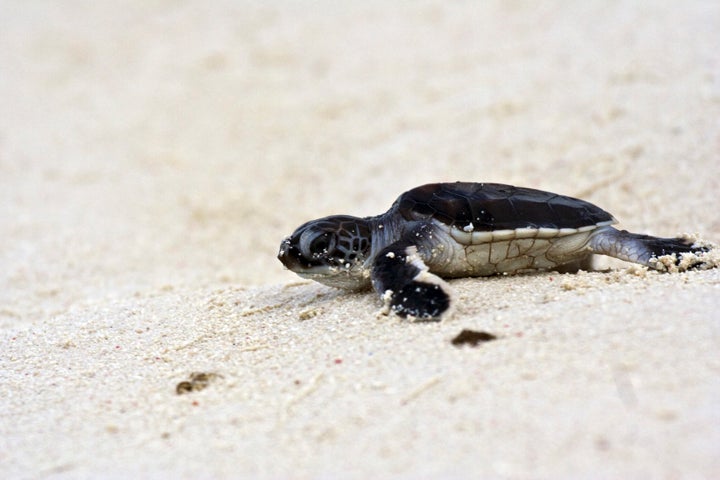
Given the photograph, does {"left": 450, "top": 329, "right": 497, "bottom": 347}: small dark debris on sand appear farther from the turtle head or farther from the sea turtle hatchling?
the turtle head

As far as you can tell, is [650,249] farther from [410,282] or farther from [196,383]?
[196,383]

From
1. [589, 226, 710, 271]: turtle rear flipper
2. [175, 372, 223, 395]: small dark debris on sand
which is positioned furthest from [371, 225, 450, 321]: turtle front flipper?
[589, 226, 710, 271]: turtle rear flipper

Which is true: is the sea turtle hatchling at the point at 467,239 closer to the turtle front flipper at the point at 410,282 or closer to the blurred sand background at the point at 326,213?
the turtle front flipper at the point at 410,282

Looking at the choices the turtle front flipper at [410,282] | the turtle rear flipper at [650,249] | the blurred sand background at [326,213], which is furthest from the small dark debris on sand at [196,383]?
the turtle rear flipper at [650,249]

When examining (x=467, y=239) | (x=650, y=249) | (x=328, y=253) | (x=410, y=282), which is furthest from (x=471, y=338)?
(x=650, y=249)

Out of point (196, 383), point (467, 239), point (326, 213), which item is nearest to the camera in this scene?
point (196, 383)

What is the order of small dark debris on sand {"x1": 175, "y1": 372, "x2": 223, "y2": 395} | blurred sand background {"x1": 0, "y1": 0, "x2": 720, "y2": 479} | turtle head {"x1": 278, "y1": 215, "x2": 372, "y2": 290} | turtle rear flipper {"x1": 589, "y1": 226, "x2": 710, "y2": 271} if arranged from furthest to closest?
turtle head {"x1": 278, "y1": 215, "x2": 372, "y2": 290}
turtle rear flipper {"x1": 589, "y1": 226, "x2": 710, "y2": 271}
small dark debris on sand {"x1": 175, "y1": 372, "x2": 223, "y2": 395}
blurred sand background {"x1": 0, "y1": 0, "x2": 720, "y2": 479}
